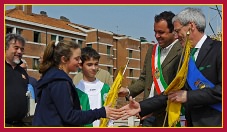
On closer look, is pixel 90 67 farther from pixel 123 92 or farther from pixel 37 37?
pixel 37 37

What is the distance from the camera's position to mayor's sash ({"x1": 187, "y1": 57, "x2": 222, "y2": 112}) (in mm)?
3803

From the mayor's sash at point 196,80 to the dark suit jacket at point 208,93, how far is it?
0.12 ft

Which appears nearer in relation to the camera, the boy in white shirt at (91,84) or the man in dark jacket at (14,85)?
the man in dark jacket at (14,85)

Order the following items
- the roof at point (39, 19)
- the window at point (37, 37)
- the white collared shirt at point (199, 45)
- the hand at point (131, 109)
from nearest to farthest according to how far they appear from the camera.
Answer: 1. the white collared shirt at point (199, 45)
2. the hand at point (131, 109)
3. the roof at point (39, 19)
4. the window at point (37, 37)

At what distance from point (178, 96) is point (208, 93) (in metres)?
0.30

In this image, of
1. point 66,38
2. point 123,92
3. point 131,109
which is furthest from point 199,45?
point 66,38

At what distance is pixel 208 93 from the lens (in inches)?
147

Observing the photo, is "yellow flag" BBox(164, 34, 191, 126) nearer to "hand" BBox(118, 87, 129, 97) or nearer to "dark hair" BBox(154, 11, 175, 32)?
"dark hair" BBox(154, 11, 175, 32)

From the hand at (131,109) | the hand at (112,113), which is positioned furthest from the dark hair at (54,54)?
the hand at (131,109)

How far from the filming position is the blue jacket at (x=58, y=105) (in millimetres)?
3775

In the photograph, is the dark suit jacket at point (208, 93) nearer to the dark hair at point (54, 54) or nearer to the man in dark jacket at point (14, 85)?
the dark hair at point (54, 54)

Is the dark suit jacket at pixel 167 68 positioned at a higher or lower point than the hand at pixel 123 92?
higher

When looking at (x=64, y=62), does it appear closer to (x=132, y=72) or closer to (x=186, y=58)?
(x=186, y=58)

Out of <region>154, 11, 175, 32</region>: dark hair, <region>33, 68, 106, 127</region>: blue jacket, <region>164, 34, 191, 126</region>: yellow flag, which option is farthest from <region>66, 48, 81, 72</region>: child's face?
<region>154, 11, 175, 32</region>: dark hair
